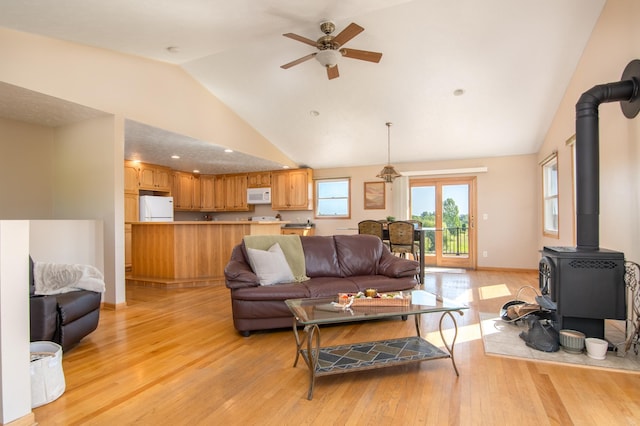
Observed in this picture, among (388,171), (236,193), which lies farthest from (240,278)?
(236,193)

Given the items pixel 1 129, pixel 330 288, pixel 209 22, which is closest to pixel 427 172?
pixel 330 288

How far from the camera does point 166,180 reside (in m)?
7.59

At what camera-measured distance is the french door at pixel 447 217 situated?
22.4 ft

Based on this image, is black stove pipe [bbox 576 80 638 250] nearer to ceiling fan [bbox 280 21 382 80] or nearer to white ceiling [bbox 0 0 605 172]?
white ceiling [bbox 0 0 605 172]

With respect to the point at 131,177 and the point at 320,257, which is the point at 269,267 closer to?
the point at 320,257

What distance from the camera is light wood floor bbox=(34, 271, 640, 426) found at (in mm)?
1817

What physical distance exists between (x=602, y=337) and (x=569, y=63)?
333 cm

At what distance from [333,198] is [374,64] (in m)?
3.88

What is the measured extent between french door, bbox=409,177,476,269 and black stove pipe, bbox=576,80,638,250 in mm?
3982

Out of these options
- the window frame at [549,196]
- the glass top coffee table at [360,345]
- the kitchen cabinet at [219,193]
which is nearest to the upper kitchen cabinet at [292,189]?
the kitchen cabinet at [219,193]

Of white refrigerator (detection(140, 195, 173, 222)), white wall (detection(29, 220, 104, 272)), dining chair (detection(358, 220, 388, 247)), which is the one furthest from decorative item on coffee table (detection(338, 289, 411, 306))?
white refrigerator (detection(140, 195, 173, 222))

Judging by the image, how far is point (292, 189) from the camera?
310 inches

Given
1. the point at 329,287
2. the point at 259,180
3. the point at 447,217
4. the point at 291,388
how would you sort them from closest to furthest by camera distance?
the point at 291,388, the point at 329,287, the point at 447,217, the point at 259,180

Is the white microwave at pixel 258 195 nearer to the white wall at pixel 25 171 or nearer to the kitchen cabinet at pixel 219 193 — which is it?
the kitchen cabinet at pixel 219 193
